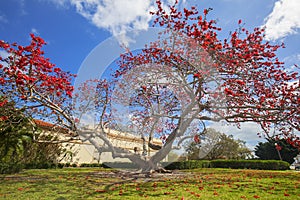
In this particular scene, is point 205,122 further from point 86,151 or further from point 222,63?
point 86,151

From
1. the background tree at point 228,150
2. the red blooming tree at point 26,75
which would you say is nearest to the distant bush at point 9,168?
the red blooming tree at point 26,75

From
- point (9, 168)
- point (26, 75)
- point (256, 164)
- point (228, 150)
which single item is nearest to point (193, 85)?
point (26, 75)

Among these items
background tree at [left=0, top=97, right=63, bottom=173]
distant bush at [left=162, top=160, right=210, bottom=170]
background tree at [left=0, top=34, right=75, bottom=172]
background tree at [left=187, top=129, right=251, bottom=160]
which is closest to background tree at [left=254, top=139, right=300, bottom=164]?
background tree at [left=187, top=129, right=251, bottom=160]

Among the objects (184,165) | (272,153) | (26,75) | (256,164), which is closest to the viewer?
(26,75)

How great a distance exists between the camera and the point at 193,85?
841 centimetres

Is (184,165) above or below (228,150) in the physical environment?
below

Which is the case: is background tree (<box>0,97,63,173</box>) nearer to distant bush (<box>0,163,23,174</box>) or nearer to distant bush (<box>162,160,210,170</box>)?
distant bush (<box>0,163,23,174</box>)

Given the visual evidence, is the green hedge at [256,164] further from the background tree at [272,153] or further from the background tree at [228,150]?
the background tree at [272,153]

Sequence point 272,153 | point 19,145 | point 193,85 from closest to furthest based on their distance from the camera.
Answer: point 193,85, point 19,145, point 272,153

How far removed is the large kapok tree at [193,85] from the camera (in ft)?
24.0

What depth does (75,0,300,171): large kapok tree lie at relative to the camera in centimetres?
733

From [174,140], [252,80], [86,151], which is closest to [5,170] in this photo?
[174,140]

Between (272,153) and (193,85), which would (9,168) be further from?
(272,153)

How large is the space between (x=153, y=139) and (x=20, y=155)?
764 cm
